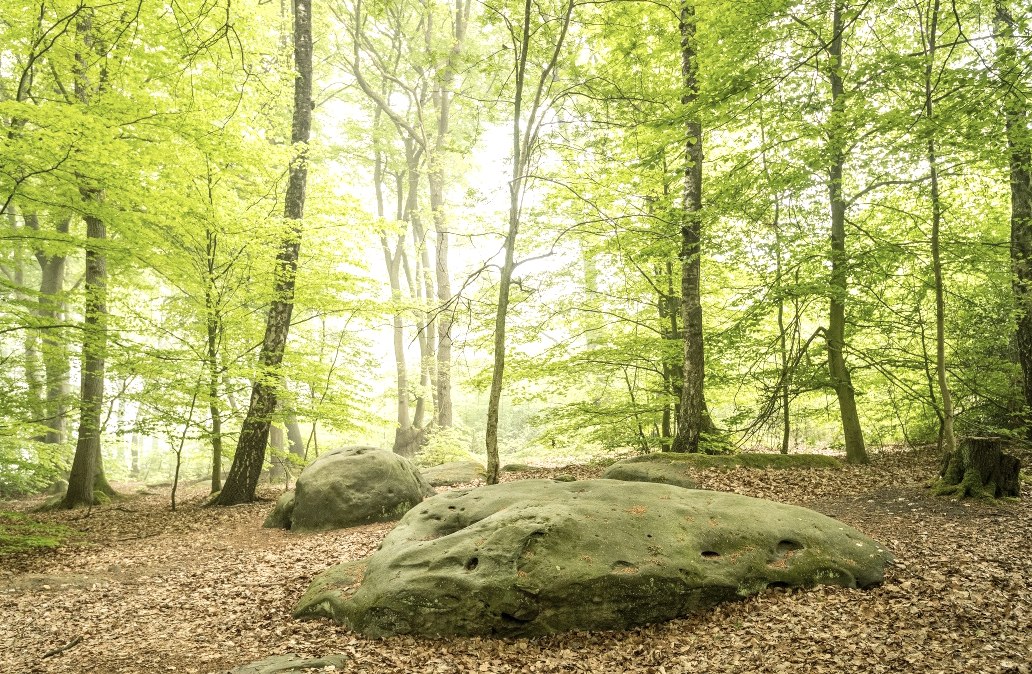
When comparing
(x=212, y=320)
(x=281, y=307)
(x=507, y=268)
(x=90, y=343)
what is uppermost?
(x=507, y=268)

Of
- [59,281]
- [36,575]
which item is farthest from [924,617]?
[59,281]

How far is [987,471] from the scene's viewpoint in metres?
7.11

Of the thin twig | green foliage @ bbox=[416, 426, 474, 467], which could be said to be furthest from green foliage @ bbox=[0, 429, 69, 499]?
green foliage @ bbox=[416, 426, 474, 467]

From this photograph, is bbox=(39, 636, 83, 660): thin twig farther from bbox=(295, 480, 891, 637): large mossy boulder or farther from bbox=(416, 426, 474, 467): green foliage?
bbox=(416, 426, 474, 467): green foliage

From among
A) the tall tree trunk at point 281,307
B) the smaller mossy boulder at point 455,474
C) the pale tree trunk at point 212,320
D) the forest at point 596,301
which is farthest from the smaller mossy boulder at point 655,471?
the pale tree trunk at point 212,320

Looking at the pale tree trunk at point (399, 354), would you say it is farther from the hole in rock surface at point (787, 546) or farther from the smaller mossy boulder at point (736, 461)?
the hole in rock surface at point (787, 546)

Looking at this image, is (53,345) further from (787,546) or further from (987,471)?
(987,471)

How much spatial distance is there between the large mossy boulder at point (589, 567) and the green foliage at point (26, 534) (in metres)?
4.63

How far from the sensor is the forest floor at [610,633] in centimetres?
396

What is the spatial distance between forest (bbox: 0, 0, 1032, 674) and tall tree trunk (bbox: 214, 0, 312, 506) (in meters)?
0.07

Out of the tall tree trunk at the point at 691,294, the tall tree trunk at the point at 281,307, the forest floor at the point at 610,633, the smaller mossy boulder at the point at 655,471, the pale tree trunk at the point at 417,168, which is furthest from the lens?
the pale tree trunk at the point at 417,168

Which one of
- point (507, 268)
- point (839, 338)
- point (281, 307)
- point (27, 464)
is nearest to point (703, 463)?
point (839, 338)

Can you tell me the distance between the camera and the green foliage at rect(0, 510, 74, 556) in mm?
7445

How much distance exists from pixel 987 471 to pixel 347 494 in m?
9.45
